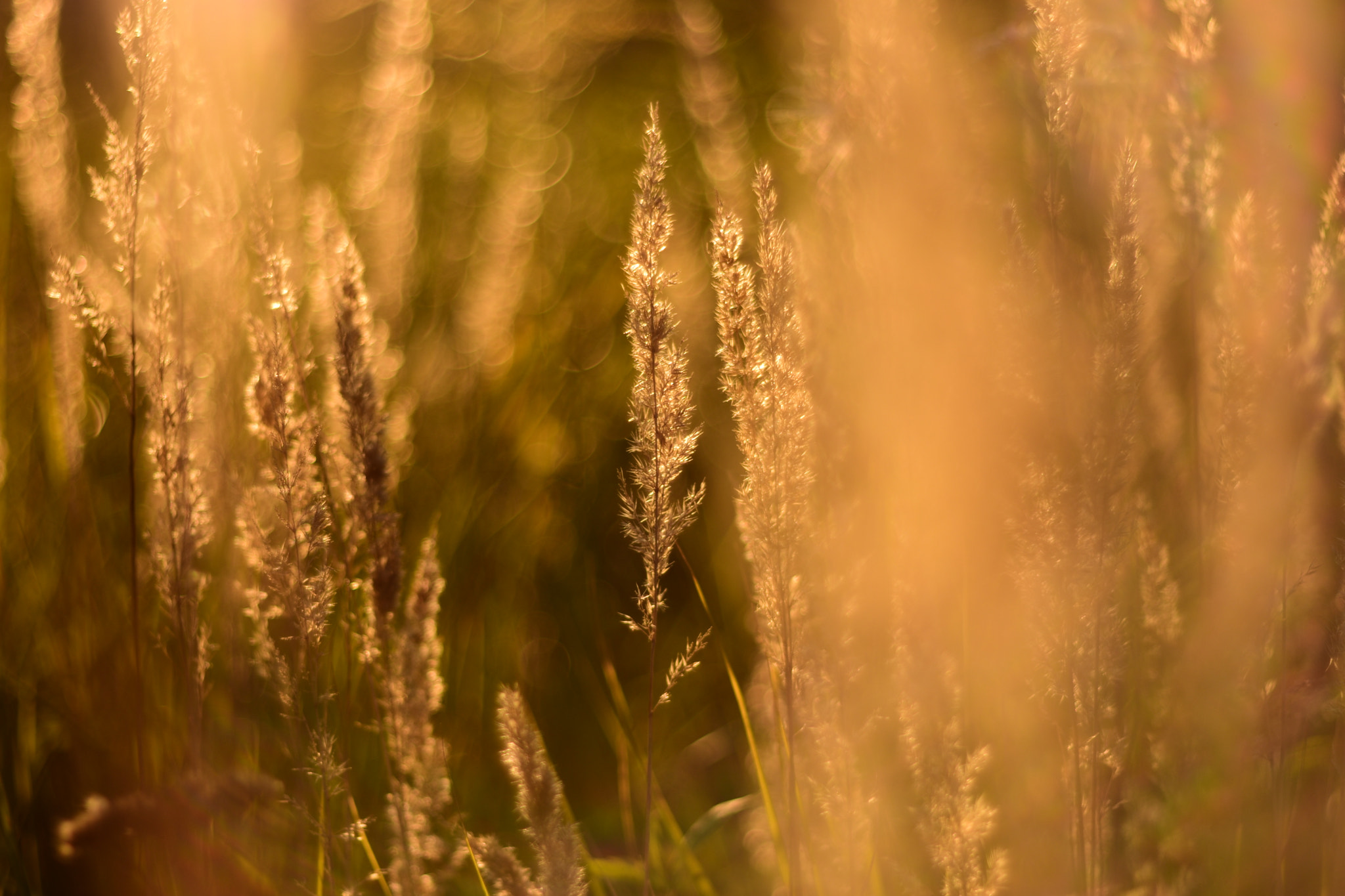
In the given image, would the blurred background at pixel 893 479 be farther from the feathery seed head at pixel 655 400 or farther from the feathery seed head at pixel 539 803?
the feathery seed head at pixel 539 803

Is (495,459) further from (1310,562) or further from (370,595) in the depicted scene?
(1310,562)

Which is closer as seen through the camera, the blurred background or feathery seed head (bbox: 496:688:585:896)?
feathery seed head (bbox: 496:688:585:896)

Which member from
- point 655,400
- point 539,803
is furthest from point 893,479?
point 539,803

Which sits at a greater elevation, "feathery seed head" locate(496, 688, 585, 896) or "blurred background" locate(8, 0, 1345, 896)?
"blurred background" locate(8, 0, 1345, 896)

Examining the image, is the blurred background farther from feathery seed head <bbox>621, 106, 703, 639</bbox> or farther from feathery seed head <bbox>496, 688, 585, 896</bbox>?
feathery seed head <bbox>496, 688, 585, 896</bbox>

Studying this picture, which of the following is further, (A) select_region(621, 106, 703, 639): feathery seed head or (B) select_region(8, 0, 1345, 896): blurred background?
(B) select_region(8, 0, 1345, 896): blurred background

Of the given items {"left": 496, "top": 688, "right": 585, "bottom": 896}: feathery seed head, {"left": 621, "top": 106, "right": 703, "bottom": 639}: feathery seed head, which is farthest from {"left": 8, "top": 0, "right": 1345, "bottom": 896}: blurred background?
{"left": 496, "top": 688, "right": 585, "bottom": 896}: feathery seed head

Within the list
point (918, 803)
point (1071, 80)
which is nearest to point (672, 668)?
point (918, 803)

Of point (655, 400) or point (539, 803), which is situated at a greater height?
point (655, 400)

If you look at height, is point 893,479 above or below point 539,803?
above

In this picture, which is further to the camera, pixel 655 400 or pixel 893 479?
pixel 893 479

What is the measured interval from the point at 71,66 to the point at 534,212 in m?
2.24

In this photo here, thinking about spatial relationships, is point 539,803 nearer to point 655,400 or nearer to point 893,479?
point 655,400

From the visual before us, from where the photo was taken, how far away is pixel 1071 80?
1004 mm
